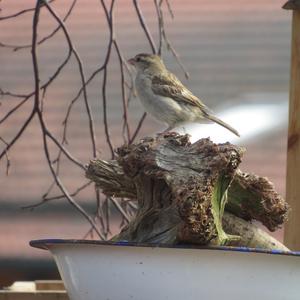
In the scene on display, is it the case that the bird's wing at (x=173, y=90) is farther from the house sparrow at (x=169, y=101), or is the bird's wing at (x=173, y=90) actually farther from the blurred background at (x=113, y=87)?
the blurred background at (x=113, y=87)

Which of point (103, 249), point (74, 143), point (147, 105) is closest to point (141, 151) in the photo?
point (103, 249)

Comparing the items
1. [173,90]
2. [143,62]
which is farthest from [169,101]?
[143,62]

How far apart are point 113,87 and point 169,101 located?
2.89ft

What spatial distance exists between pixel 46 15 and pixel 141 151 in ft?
12.9

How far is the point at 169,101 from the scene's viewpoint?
488 cm

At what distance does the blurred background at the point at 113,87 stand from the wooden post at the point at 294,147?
1861 millimetres

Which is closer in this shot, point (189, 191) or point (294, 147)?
point (189, 191)

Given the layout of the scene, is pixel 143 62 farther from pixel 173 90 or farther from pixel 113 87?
pixel 113 87

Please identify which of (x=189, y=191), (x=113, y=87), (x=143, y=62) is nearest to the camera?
(x=189, y=191)

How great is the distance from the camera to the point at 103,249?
1.75 meters

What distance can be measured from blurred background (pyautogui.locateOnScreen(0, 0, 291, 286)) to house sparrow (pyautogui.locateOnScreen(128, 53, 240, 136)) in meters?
0.27

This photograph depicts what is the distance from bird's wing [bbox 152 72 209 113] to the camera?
483 cm

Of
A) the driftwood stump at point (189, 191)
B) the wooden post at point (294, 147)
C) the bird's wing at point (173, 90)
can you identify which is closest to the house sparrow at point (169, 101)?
the bird's wing at point (173, 90)

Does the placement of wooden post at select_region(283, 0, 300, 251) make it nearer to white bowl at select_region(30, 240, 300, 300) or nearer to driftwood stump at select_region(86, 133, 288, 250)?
driftwood stump at select_region(86, 133, 288, 250)
